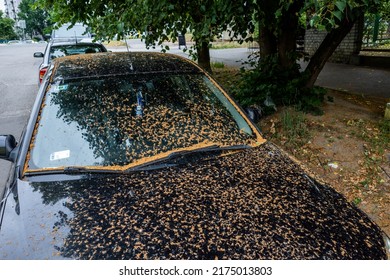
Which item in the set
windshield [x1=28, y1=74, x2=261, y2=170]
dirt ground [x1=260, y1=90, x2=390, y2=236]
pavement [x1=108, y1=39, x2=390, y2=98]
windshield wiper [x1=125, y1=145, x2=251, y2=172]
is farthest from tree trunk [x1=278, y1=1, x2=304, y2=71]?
windshield wiper [x1=125, y1=145, x2=251, y2=172]

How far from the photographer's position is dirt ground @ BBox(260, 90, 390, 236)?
3.98 metres

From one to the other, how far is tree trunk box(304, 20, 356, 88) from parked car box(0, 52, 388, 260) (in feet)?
11.0

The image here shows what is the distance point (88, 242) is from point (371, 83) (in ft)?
29.9

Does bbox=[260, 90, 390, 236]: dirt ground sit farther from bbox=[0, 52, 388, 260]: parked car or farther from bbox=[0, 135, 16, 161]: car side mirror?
bbox=[0, 135, 16, 161]: car side mirror

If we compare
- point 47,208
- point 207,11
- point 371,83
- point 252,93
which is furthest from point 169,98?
point 371,83

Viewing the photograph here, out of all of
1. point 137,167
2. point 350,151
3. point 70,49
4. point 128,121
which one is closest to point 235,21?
point 350,151

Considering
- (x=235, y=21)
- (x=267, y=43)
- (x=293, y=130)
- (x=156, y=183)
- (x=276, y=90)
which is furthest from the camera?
(x=267, y=43)

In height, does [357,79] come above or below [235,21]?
below

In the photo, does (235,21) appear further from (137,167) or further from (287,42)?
(137,167)

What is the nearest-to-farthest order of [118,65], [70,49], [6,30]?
[118,65] < [70,49] < [6,30]

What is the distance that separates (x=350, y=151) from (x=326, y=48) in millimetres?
1981

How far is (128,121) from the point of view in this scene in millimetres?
2553

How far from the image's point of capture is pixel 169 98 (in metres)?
2.82

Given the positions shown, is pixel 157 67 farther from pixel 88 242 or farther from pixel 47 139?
pixel 88 242
